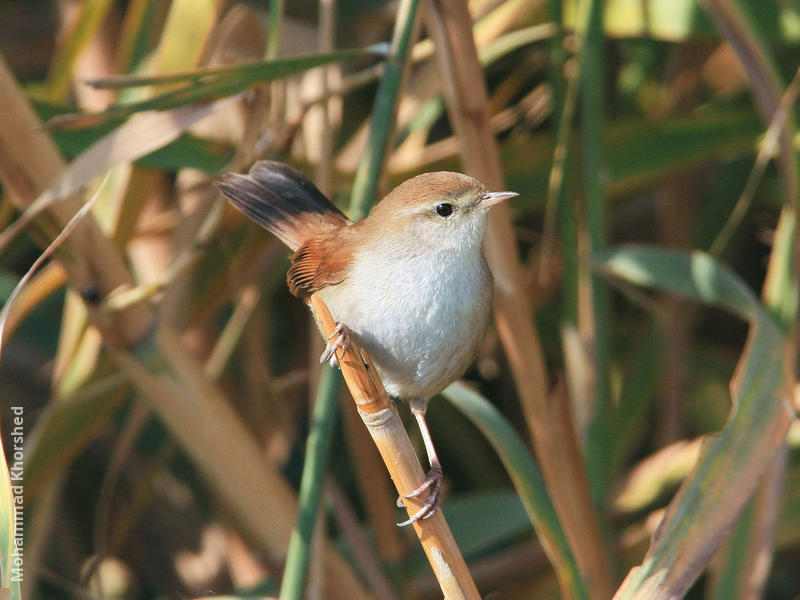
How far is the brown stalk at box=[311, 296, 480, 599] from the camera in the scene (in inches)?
51.4

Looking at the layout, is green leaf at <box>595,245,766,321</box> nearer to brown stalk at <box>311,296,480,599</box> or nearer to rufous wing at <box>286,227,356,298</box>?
rufous wing at <box>286,227,356,298</box>

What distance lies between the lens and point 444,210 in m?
1.71

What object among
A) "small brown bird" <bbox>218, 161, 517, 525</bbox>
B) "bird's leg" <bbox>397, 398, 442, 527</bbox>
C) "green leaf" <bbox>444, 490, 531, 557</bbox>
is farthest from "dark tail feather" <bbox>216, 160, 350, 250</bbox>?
"green leaf" <bbox>444, 490, 531, 557</bbox>

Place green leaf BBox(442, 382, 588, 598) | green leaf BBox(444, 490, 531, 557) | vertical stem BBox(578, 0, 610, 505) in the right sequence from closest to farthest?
green leaf BBox(442, 382, 588, 598), vertical stem BBox(578, 0, 610, 505), green leaf BBox(444, 490, 531, 557)

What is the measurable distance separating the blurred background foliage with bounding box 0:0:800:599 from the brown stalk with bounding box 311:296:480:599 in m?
0.36

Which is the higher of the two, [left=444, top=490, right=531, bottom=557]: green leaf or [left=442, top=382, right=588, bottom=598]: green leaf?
[left=442, top=382, right=588, bottom=598]: green leaf

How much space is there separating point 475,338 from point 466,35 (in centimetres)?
62

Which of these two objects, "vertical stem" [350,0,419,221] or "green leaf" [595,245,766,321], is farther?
"green leaf" [595,245,766,321]

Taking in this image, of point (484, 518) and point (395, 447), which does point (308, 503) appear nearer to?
point (395, 447)

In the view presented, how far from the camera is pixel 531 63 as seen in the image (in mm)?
2670

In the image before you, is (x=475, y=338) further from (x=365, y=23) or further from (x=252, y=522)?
(x=365, y=23)

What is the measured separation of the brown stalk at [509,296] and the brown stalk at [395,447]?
42 centimetres

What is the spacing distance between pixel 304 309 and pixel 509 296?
1065 millimetres

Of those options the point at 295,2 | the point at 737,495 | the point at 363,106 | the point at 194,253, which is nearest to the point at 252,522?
the point at 194,253
